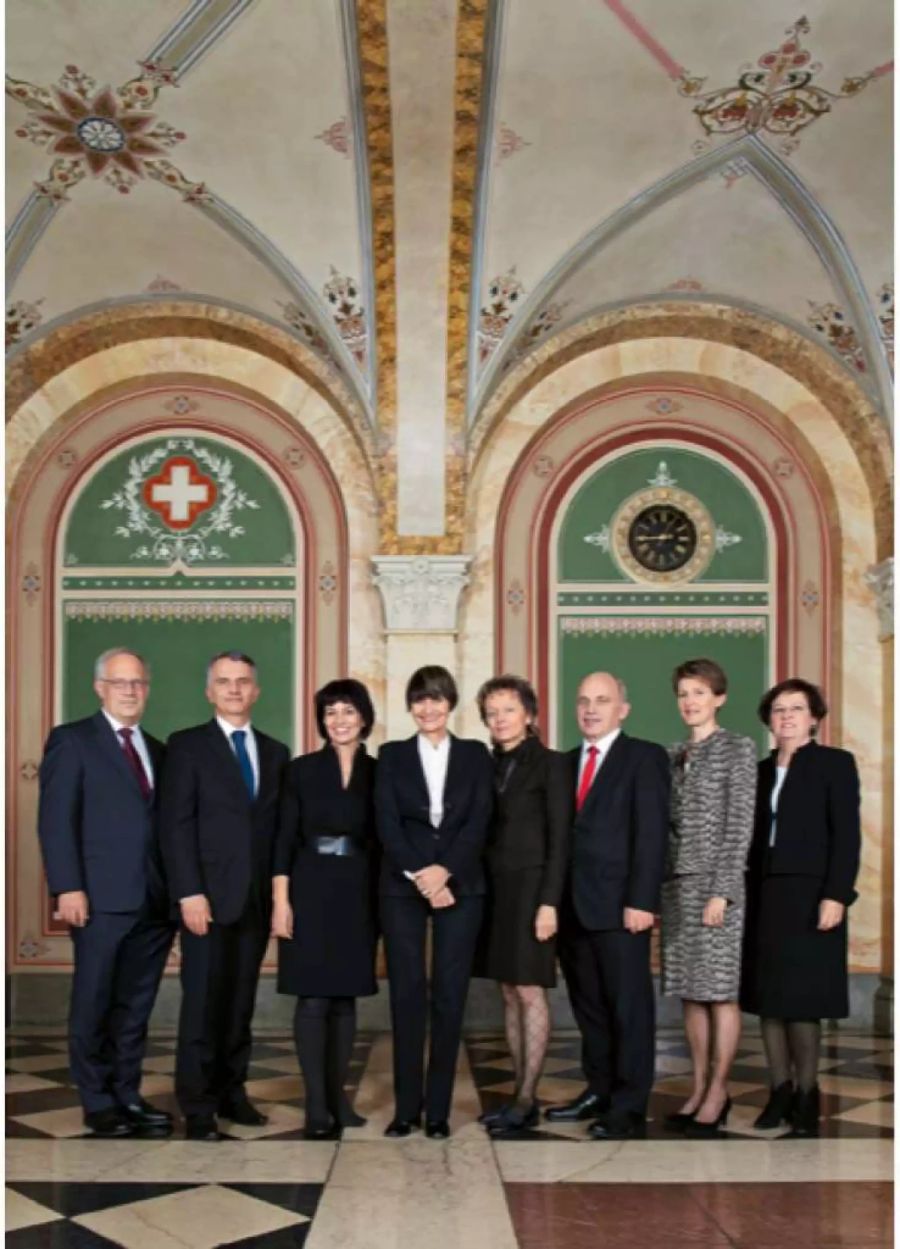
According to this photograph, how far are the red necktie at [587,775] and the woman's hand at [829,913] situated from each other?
0.84 m

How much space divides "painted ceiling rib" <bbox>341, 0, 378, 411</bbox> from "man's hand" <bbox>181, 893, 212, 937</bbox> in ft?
12.0

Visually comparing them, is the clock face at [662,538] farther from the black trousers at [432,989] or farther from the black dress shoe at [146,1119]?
the black dress shoe at [146,1119]

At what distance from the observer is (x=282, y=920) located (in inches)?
180

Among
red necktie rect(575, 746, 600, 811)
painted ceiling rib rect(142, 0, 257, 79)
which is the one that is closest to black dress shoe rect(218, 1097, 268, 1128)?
red necktie rect(575, 746, 600, 811)

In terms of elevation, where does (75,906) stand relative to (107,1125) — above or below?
above

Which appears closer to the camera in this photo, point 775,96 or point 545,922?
point 545,922

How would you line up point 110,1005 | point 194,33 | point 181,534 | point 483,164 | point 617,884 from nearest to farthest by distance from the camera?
1. point 617,884
2. point 110,1005
3. point 194,33
4. point 483,164
5. point 181,534

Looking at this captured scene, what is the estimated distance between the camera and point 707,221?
7.49 m

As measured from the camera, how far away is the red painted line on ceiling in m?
5.93

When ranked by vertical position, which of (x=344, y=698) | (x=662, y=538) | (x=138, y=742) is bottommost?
(x=138, y=742)

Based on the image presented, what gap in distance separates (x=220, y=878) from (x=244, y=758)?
1.33 feet

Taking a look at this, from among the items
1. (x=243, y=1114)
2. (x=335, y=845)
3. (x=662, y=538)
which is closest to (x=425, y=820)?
(x=335, y=845)

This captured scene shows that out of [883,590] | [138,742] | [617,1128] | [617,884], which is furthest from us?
[883,590]

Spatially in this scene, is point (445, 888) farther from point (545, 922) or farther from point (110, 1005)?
point (110, 1005)
